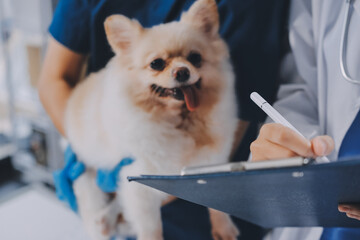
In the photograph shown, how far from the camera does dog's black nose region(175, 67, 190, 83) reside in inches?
19.2

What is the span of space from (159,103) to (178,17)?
0.17 meters

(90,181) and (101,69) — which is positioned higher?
(101,69)

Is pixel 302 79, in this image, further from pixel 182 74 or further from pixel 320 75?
pixel 182 74

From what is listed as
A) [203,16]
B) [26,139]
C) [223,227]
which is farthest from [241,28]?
[26,139]

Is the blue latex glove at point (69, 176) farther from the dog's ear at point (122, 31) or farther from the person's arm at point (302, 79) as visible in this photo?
the person's arm at point (302, 79)

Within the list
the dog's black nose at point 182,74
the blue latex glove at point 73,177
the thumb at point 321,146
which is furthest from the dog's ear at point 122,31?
the thumb at point 321,146

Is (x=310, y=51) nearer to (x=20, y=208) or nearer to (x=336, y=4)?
(x=336, y=4)

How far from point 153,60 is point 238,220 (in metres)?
0.43

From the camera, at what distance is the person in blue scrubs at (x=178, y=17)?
23.1 inches

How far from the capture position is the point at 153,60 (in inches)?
20.2

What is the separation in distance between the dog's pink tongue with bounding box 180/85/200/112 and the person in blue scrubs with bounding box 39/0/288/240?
0.33 ft

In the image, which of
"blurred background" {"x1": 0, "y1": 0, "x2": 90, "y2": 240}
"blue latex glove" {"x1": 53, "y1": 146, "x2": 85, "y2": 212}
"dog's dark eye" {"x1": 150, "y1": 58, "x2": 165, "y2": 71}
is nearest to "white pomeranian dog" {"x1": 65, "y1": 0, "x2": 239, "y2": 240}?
"dog's dark eye" {"x1": 150, "y1": 58, "x2": 165, "y2": 71}

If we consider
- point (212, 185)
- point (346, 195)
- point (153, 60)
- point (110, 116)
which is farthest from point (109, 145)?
point (346, 195)

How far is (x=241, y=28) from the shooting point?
0.60 meters
